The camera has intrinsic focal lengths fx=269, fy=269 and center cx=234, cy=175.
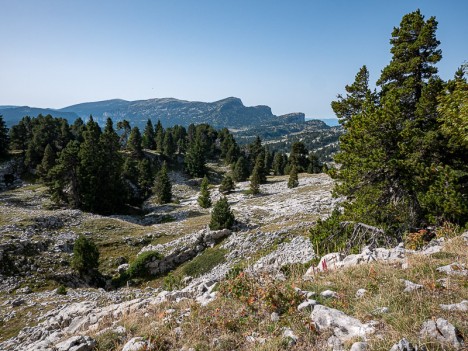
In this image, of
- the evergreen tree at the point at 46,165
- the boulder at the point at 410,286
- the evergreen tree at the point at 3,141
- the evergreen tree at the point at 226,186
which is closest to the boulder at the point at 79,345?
the boulder at the point at 410,286

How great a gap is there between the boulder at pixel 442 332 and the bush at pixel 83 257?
27641 millimetres

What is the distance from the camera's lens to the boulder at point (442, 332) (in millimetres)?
4258

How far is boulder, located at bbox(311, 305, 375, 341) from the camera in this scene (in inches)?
202

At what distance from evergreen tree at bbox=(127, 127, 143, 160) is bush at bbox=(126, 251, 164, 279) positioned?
213 feet

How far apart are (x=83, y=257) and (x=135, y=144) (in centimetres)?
6703

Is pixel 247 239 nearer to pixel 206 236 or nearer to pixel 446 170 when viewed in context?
pixel 206 236

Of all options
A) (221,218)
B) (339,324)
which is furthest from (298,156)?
(339,324)

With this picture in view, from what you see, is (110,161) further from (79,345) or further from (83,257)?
(79,345)

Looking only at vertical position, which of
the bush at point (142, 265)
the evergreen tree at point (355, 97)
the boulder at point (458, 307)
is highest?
the evergreen tree at point (355, 97)

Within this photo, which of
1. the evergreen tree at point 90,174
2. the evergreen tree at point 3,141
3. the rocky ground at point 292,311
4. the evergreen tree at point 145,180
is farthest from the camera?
the evergreen tree at point 3,141

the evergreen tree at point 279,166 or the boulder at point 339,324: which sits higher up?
the boulder at point 339,324

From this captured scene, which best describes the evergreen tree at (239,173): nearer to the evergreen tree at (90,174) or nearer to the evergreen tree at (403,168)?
the evergreen tree at (90,174)

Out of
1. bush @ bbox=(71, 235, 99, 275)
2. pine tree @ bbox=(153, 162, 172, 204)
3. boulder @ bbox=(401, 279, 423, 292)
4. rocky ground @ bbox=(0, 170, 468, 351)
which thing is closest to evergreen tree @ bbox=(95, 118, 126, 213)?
pine tree @ bbox=(153, 162, 172, 204)

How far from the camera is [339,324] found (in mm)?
5484
